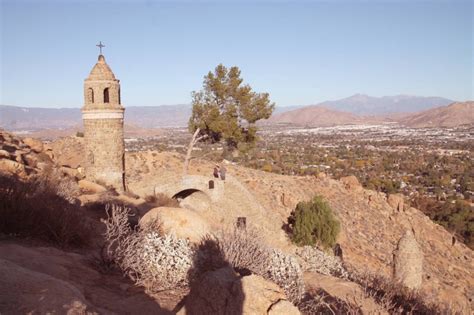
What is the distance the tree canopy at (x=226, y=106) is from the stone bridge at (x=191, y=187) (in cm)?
207

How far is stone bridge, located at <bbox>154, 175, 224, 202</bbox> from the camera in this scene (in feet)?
57.1

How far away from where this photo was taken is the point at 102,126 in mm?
14180

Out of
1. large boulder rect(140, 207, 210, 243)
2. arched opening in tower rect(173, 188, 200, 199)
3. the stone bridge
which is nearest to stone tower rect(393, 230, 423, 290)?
the stone bridge

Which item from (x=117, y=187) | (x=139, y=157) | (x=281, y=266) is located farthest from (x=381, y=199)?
(x=281, y=266)

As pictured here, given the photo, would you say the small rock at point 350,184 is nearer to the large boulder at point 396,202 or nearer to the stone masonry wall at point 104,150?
the large boulder at point 396,202

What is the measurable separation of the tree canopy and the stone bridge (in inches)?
81.3

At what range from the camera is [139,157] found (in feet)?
69.5

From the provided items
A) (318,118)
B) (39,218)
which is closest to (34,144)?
(39,218)

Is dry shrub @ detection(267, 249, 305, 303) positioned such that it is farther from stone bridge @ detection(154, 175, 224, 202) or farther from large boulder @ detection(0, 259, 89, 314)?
stone bridge @ detection(154, 175, 224, 202)

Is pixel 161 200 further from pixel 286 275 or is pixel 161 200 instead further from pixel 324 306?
pixel 324 306

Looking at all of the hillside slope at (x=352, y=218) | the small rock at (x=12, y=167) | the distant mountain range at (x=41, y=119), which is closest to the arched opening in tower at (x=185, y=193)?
the hillside slope at (x=352, y=218)

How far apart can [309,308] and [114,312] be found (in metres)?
2.79

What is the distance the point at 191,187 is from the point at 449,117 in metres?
145

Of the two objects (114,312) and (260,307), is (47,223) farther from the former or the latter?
(260,307)
